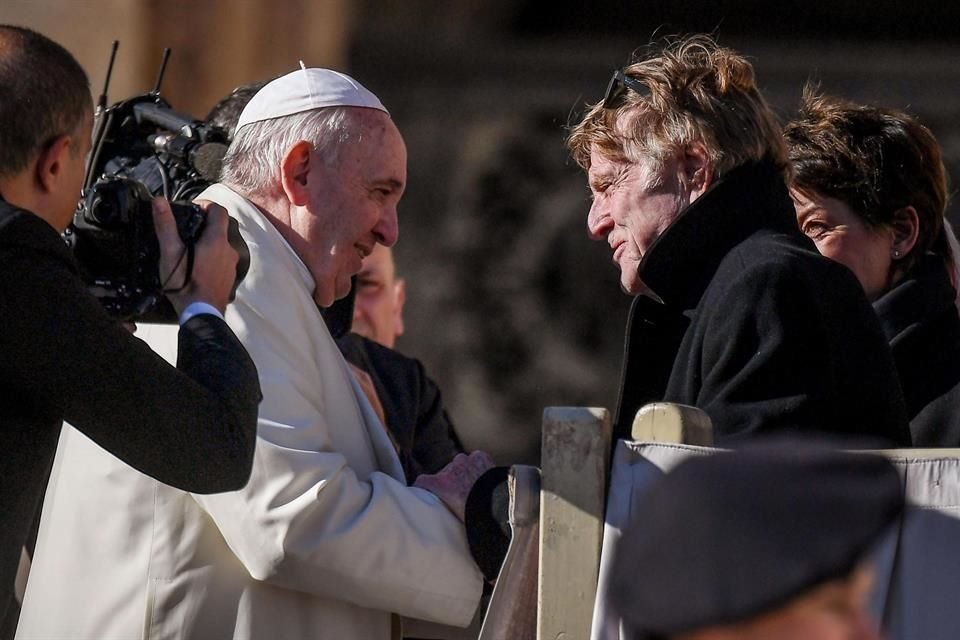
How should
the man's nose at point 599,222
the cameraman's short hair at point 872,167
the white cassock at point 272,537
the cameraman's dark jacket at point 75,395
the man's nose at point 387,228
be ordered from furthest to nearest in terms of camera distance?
the cameraman's short hair at point 872,167 < the man's nose at point 387,228 < the man's nose at point 599,222 < the white cassock at point 272,537 < the cameraman's dark jacket at point 75,395

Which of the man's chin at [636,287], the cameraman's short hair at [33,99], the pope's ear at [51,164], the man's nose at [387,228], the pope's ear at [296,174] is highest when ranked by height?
the cameraman's short hair at [33,99]

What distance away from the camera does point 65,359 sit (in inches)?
78.0

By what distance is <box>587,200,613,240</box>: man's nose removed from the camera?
2.72 m

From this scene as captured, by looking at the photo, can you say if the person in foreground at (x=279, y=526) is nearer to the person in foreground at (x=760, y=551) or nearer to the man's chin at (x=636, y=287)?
the man's chin at (x=636, y=287)

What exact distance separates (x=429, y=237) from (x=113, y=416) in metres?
4.17

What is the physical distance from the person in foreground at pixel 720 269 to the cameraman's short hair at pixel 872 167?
0.34 m

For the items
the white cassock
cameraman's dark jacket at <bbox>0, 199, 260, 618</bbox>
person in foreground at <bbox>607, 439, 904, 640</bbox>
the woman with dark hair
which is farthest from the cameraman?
the woman with dark hair

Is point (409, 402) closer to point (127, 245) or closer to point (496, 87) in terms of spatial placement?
point (127, 245)

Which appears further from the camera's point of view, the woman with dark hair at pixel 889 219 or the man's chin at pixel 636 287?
the woman with dark hair at pixel 889 219

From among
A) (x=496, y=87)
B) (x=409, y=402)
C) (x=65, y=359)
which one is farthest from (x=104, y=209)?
(x=496, y=87)

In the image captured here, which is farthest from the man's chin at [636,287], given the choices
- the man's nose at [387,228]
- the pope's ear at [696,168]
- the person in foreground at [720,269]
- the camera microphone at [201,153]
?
the camera microphone at [201,153]

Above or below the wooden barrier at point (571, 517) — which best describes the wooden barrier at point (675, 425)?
above

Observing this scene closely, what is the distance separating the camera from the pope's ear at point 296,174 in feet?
9.11

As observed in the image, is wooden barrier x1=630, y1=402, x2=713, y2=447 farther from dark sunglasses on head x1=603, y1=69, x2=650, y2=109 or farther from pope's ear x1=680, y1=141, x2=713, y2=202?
dark sunglasses on head x1=603, y1=69, x2=650, y2=109
